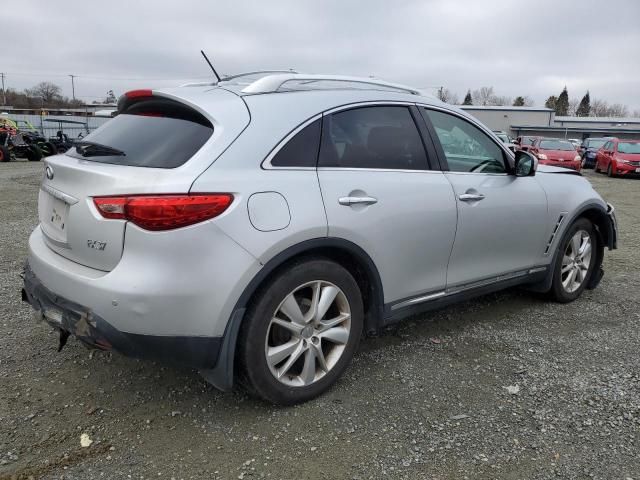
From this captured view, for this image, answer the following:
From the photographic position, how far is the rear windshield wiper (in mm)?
2672

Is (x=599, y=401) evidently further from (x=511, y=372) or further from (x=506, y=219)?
(x=506, y=219)

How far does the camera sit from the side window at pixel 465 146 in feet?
11.6

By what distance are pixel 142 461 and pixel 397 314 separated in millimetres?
1640

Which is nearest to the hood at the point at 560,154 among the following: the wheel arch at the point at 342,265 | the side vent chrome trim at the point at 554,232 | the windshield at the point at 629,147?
the windshield at the point at 629,147

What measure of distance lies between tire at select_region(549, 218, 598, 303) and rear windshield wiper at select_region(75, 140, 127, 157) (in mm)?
3532

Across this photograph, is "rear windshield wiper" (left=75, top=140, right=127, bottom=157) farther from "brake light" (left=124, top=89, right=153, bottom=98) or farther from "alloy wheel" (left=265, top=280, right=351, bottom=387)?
"alloy wheel" (left=265, top=280, right=351, bottom=387)

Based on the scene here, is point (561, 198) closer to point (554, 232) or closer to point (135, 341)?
point (554, 232)

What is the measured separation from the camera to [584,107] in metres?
103

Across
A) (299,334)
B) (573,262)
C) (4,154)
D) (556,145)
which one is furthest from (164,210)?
(556,145)

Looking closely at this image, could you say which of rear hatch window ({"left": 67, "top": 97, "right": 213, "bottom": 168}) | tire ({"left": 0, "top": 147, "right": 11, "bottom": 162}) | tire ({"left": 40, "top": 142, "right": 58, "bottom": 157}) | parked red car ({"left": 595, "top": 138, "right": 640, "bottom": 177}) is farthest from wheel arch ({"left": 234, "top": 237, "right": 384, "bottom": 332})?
tire ({"left": 40, "top": 142, "right": 58, "bottom": 157})

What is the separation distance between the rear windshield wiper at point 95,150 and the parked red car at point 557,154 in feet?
59.7

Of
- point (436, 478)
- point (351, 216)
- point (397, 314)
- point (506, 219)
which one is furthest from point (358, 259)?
point (506, 219)

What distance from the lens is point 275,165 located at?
262 cm

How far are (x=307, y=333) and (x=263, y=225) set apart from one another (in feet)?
2.22
